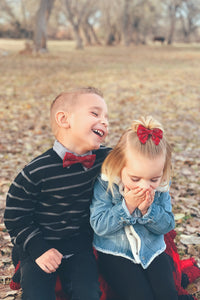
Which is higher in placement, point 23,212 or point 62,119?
point 62,119

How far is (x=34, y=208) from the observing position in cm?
238

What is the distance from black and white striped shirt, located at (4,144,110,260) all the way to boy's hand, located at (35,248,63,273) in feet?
0.12

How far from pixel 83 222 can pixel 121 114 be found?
643 cm

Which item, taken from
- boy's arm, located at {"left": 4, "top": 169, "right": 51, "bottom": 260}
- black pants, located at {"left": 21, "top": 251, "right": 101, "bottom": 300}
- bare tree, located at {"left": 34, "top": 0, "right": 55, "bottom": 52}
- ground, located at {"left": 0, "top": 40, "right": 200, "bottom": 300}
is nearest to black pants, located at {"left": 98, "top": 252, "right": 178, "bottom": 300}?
black pants, located at {"left": 21, "top": 251, "right": 101, "bottom": 300}

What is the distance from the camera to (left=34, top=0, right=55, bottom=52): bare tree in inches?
789

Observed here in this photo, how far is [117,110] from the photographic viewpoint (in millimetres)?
9148

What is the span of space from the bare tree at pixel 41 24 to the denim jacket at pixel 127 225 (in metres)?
19.6

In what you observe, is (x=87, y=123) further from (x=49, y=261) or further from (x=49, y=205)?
(x=49, y=261)

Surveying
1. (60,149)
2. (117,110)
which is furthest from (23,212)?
(117,110)

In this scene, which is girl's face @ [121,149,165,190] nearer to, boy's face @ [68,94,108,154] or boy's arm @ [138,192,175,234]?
boy's arm @ [138,192,175,234]

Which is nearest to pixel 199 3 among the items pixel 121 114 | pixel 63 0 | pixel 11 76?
pixel 63 0

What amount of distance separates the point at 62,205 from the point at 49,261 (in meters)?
0.37

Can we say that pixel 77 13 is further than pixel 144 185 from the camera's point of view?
Yes

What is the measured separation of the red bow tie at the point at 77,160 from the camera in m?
2.37
